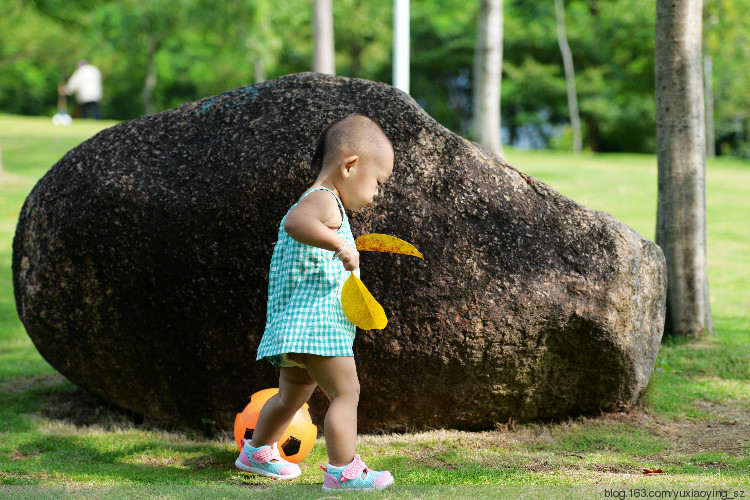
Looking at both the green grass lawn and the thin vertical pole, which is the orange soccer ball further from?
the thin vertical pole

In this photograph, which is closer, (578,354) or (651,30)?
(578,354)

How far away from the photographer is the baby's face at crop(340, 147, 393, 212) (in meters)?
3.45

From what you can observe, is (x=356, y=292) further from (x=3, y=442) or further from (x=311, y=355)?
(x=3, y=442)

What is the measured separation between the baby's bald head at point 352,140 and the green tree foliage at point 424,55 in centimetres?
2491

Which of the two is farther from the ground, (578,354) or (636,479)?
(578,354)

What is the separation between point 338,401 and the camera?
3420 mm

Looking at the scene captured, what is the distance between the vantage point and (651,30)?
29203mm

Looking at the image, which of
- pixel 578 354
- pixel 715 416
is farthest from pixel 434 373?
pixel 715 416

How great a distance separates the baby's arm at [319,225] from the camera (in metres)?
3.21

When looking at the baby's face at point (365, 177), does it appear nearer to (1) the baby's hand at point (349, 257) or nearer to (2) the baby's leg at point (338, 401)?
(1) the baby's hand at point (349, 257)

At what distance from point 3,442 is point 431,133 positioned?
3.03 metres

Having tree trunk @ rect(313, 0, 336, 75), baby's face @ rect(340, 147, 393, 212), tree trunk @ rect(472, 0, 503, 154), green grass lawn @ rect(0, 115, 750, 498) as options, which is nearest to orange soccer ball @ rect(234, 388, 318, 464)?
green grass lawn @ rect(0, 115, 750, 498)

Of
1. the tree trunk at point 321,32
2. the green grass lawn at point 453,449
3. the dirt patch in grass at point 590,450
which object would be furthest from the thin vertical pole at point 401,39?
the dirt patch in grass at point 590,450

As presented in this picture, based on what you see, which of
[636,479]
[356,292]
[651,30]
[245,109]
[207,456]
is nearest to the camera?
[356,292]
